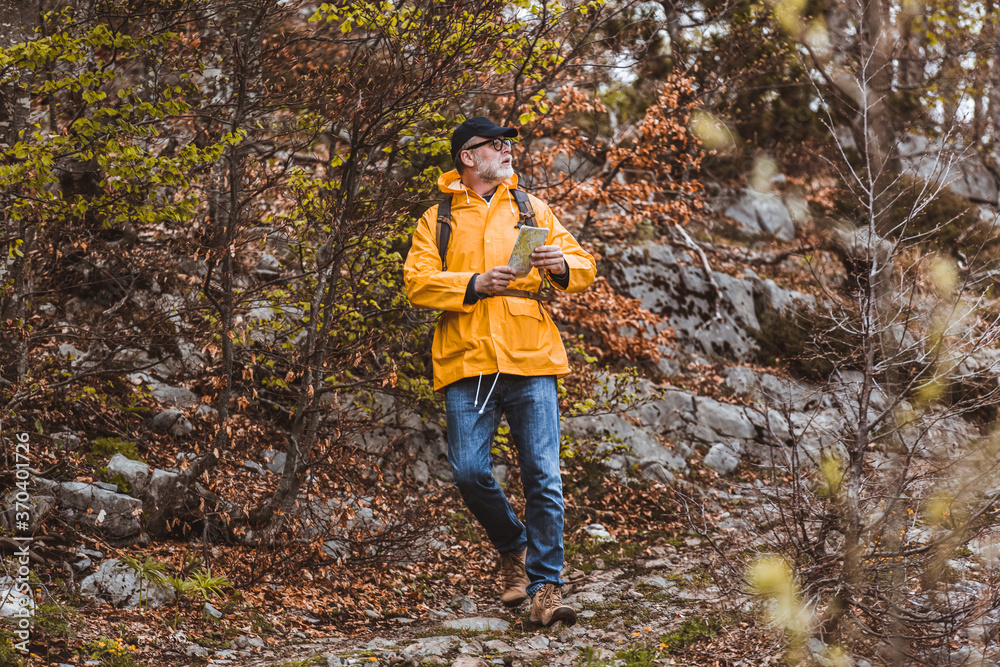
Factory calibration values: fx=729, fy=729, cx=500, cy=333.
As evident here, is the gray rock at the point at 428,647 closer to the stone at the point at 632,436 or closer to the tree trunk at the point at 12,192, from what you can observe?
the tree trunk at the point at 12,192

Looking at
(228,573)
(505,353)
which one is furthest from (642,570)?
(228,573)

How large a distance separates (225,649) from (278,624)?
1.49ft

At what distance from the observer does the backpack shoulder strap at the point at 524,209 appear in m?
4.54

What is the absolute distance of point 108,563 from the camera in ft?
14.5

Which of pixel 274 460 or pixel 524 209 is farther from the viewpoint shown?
pixel 274 460

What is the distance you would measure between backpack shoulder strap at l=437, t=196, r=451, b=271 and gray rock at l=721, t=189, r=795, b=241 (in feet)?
43.5

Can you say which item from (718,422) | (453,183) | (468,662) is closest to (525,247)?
(453,183)

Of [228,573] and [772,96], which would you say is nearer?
[228,573]

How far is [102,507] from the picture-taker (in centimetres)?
482

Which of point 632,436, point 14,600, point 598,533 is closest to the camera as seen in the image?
point 14,600

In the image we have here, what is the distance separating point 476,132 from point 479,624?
309 centimetres

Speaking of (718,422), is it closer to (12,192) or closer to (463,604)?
(463,604)

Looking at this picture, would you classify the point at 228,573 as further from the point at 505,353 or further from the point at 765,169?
the point at 765,169

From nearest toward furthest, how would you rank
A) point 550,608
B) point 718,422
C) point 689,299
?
point 550,608
point 718,422
point 689,299
